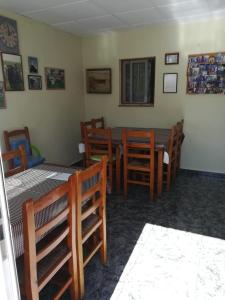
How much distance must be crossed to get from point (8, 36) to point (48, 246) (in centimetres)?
263

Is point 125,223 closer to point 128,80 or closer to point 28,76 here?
point 28,76

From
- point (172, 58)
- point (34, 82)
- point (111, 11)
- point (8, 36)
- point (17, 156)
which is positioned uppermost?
point (111, 11)

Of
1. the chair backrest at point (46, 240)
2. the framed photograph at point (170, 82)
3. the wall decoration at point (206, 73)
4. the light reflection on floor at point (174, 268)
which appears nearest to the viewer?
the chair backrest at point (46, 240)

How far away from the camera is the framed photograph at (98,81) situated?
4207 millimetres

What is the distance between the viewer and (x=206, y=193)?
10.7ft

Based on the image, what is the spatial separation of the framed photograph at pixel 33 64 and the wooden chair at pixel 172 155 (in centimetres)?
205

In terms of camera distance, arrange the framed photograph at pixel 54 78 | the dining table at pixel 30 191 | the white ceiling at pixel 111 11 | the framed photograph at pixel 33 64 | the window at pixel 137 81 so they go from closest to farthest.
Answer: the dining table at pixel 30 191
the white ceiling at pixel 111 11
the framed photograph at pixel 33 64
the framed photograph at pixel 54 78
the window at pixel 137 81

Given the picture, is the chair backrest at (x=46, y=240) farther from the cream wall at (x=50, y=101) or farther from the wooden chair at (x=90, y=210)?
the cream wall at (x=50, y=101)

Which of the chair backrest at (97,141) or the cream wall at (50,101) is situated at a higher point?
the cream wall at (50,101)

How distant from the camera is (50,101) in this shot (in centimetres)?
370

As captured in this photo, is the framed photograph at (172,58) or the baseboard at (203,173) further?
the baseboard at (203,173)

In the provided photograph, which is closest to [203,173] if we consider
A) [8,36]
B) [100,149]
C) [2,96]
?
[100,149]

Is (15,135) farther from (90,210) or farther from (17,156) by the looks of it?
(90,210)

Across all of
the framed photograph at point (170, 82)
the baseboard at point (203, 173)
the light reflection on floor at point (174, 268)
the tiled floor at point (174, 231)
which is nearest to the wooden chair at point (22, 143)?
the tiled floor at point (174, 231)
